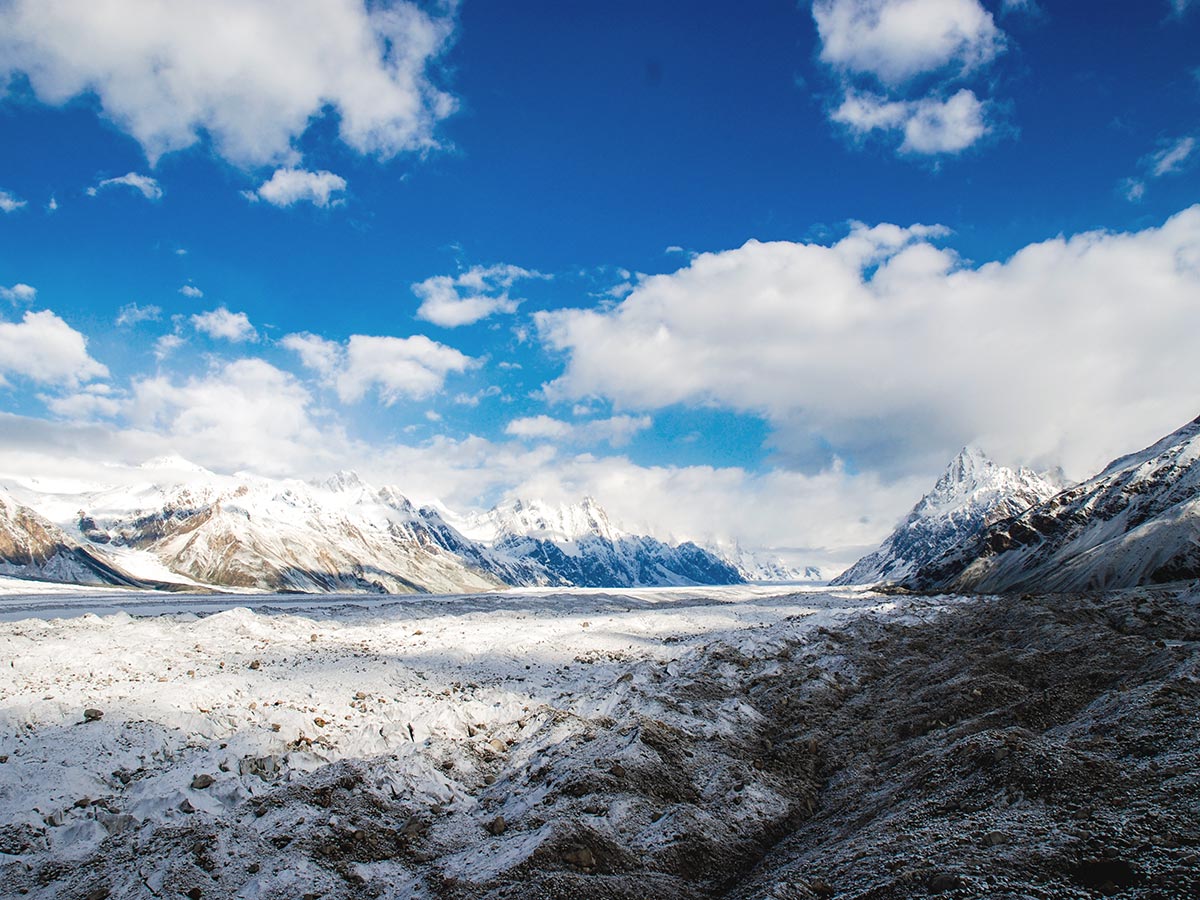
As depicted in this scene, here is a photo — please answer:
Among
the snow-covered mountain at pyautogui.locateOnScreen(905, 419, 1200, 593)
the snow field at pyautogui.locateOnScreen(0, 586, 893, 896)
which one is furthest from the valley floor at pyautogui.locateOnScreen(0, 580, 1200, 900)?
the snow-covered mountain at pyautogui.locateOnScreen(905, 419, 1200, 593)

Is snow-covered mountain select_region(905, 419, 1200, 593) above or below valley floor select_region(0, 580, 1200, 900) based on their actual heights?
above

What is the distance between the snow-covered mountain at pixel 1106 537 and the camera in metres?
82.6

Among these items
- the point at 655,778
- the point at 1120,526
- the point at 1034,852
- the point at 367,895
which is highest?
the point at 1120,526

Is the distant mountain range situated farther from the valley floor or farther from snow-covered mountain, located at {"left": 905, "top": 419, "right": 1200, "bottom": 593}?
the valley floor

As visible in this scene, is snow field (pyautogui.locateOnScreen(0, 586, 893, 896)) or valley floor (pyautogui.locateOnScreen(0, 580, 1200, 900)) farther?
snow field (pyautogui.locateOnScreen(0, 586, 893, 896))

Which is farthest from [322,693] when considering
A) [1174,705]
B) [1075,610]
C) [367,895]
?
[1075,610]

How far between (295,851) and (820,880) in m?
8.56

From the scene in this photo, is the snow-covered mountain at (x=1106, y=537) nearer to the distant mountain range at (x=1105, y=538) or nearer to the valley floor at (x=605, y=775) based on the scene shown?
the distant mountain range at (x=1105, y=538)

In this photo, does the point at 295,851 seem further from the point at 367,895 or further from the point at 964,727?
the point at 964,727

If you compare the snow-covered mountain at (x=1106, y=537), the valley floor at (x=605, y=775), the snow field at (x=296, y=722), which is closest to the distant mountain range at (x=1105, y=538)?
the snow-covered mountain at (x=1106, y=537)

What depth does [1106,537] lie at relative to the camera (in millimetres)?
107875

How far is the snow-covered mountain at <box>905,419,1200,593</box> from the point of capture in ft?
271

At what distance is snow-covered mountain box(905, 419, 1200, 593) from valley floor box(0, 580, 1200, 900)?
76.7 m

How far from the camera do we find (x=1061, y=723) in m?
14.4
